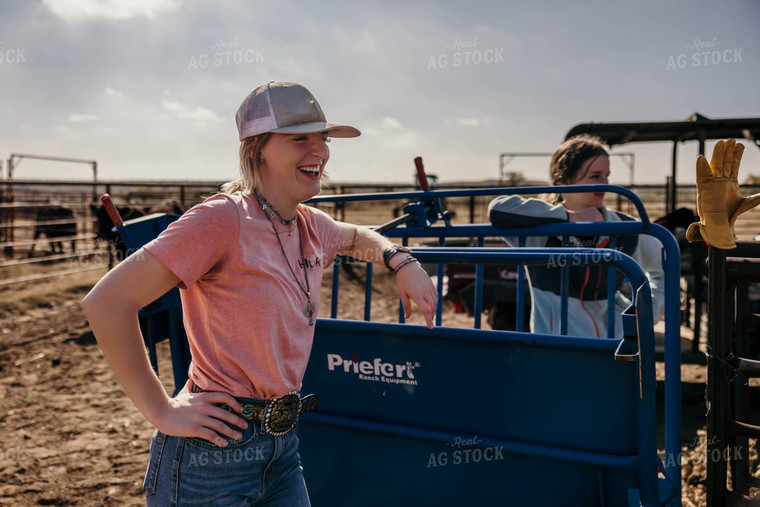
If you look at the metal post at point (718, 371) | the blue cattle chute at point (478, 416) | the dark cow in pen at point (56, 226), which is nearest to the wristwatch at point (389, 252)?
the blue cattle chute at point (478, 416)

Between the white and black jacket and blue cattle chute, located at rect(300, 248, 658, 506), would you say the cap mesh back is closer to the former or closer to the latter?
blue cattle chute, located at rect(300, 248, 658, 506)

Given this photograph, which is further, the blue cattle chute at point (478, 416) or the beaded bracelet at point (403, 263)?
the blue cattle chute at point (478, 416)

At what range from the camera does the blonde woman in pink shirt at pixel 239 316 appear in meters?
1.25

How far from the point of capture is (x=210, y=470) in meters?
1.34

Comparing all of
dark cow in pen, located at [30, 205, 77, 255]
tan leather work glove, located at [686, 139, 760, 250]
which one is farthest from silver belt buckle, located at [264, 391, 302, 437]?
dark cow in pen, located at [30, 205, 77, 255]

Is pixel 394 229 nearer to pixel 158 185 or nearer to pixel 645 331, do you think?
pixel 645 331

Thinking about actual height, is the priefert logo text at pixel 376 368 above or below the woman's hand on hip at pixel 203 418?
below

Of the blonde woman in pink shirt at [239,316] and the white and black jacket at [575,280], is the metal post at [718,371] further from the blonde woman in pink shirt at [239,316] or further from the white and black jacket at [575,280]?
the blonde woman in pink shirt at [239,316]

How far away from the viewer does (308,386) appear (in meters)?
2.45

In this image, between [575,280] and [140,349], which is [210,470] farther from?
[575,280]

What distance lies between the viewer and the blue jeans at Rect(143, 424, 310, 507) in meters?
1.33

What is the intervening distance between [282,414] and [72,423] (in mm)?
3550

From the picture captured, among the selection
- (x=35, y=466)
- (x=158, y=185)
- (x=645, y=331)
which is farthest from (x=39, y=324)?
(x=645, y=331)

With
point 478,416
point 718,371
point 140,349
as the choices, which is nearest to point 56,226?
point 478,416
